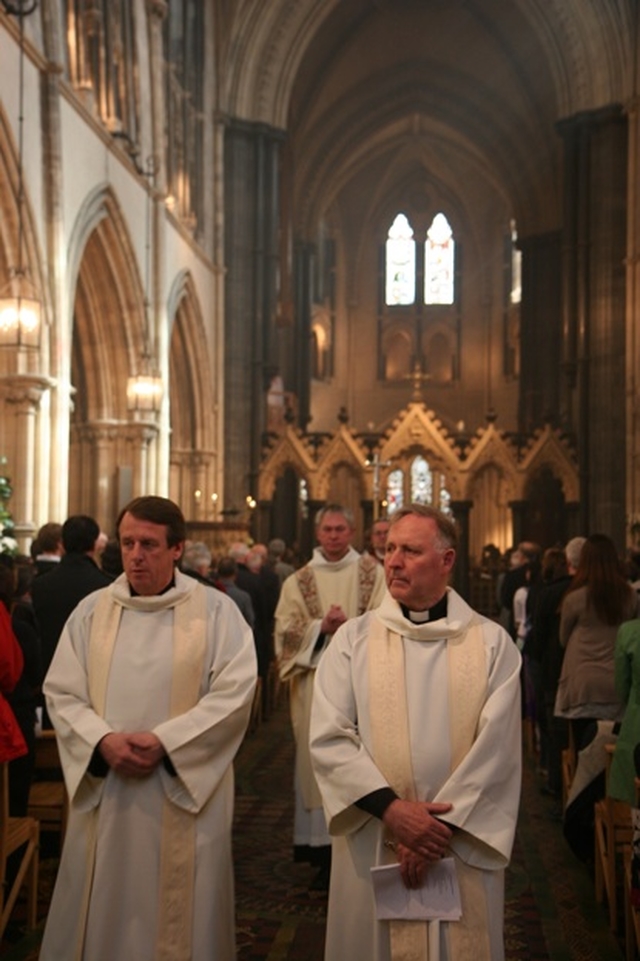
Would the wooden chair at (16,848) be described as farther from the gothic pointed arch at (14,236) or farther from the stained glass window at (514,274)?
the stained glass window at (514,274)

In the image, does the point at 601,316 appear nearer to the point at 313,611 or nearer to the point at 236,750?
the point at 313,611

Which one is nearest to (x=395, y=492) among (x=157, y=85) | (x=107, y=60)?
(x=157, y=85)

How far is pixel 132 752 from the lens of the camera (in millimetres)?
3695

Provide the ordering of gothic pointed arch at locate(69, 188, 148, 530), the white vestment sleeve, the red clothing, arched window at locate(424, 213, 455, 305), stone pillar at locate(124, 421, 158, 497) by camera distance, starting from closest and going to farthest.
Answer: the white vestment sleeve < the red clothing < gothic pointed arch at locate(69, 188, 148, 530) < stone pillar at locate(124, 421, 158, 497) < arched window at locate(424, 213, 455, 305)

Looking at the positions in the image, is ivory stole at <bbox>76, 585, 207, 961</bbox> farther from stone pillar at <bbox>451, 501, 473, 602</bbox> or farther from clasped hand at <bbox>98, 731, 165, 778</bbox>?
stone pillar at <bbox>451, 501, 473, 602</bbox>

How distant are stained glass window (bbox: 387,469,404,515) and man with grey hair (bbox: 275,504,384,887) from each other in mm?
19144

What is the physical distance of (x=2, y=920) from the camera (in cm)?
486

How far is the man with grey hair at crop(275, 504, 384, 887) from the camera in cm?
615

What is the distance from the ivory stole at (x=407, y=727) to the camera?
3.40 m

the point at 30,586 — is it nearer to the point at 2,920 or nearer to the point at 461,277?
the point at 2,920

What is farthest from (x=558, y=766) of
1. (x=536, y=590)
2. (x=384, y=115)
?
(x=384, y=115)

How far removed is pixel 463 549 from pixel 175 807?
21.2 metres

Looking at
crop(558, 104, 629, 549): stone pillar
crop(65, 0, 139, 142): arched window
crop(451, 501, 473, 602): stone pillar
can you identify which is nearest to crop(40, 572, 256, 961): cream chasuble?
crop(65, 0, 139, 142): arched window

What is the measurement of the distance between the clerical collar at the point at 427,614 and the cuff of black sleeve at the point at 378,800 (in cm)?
50
